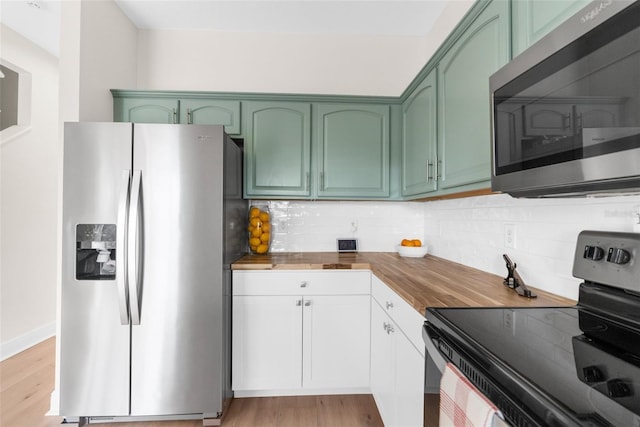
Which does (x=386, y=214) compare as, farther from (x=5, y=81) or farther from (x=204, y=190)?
(x=5, y=81)

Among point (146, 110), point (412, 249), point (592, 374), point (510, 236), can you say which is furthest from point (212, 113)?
point (592, 374)

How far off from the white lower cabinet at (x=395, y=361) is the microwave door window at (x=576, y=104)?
662mm

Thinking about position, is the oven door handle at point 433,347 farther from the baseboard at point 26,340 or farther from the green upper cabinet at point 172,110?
the baseboard at point 26,340

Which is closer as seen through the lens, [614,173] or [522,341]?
[614,173]

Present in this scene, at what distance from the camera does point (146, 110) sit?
2188 millimetres

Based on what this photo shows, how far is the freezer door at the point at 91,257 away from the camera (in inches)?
65.2

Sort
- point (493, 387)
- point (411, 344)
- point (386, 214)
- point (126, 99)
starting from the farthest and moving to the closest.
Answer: point (386, 214) < point (126, 99) < point (411, 344) < point (493, 387)

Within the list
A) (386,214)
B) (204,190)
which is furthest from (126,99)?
(386,214)

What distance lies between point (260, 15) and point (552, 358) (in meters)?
2.69

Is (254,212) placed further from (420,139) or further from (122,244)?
(420,139)

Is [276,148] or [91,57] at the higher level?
[91,57]

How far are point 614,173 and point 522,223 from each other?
2.87 ft

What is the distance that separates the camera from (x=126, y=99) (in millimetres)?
2178

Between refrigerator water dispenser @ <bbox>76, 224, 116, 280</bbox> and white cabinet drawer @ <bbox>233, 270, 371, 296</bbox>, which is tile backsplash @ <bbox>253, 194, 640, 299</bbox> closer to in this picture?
white cabinet drawer @ <bbox>233, 270, 371, 296</bbox>
